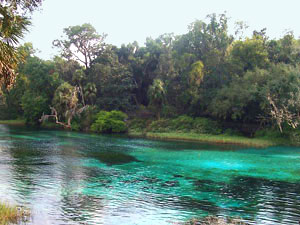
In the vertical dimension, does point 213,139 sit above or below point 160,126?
below

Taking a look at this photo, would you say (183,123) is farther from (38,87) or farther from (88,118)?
(38,87)

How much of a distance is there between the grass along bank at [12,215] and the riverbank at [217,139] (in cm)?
3526

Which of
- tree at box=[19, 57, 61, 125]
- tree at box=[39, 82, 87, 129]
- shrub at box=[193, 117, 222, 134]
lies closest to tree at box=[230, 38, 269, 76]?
shrub at box=[193, 117, 222, 134]

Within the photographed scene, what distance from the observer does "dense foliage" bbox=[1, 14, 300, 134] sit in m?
48.8

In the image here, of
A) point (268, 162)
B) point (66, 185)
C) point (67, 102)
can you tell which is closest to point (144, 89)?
point (67, 102)

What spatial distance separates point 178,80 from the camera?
63.5 m

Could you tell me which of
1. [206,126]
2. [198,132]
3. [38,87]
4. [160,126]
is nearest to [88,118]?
[160,126]

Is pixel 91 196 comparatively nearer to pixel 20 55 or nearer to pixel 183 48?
pixel 20 55

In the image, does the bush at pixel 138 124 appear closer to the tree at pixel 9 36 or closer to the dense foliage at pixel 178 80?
the dense foliage at pixel 178 80

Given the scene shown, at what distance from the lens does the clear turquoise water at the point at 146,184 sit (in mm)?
15531

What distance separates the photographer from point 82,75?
66.3m

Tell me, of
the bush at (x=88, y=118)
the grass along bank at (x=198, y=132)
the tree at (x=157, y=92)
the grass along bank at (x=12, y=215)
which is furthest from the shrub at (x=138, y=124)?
the grass along bank at (x=12, y=215)

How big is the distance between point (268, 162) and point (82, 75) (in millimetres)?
43575

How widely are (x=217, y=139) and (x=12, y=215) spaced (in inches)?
1469
